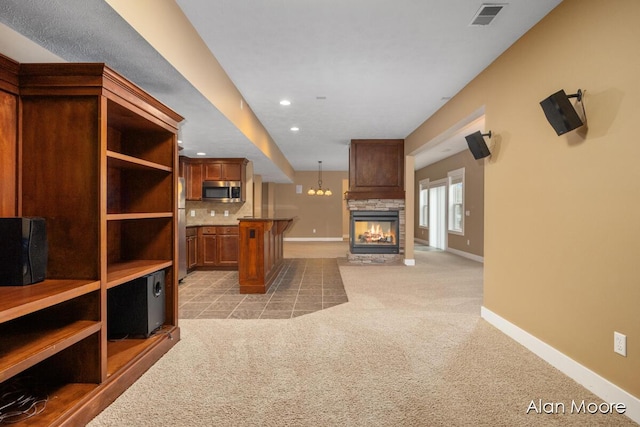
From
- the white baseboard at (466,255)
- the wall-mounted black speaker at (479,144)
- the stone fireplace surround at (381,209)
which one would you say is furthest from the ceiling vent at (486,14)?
the white baseboard at (466,255)

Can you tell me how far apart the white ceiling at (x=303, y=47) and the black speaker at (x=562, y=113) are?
28.8 inches

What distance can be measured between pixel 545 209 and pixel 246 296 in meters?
3.38

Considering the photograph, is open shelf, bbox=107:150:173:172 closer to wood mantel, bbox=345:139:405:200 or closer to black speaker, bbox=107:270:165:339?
black speaker, bbox=107:270:165:339

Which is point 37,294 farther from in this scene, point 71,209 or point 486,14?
point 486,14

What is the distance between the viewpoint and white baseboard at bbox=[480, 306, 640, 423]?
1.83m

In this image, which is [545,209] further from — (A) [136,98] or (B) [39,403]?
(B) [39,403]

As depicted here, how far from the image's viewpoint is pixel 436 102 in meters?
4.46

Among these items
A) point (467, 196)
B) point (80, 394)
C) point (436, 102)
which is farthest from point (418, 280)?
point (80, 394)

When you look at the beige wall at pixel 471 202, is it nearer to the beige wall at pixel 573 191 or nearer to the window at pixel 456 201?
the window at pixel 456 201

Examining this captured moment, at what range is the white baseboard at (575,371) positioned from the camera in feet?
5.99

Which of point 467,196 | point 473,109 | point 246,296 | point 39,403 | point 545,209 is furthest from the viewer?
point 467,196

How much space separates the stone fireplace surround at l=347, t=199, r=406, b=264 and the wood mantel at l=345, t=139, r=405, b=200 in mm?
197

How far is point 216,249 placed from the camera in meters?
6.16

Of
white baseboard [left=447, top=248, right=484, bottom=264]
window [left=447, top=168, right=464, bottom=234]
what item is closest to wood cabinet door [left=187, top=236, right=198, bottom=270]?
white baseboard [left=447, top=248, right=484, bottom=264]
